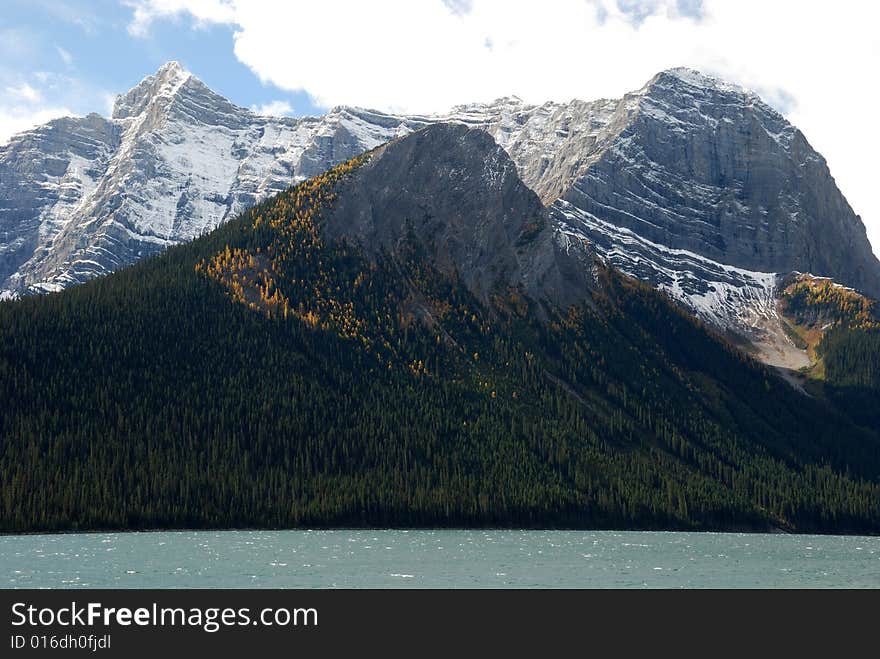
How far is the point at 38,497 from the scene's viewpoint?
196125 mm

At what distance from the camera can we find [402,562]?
467 feet

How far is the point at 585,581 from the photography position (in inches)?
4870

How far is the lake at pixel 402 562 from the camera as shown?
388 ft

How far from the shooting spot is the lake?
388 ft
